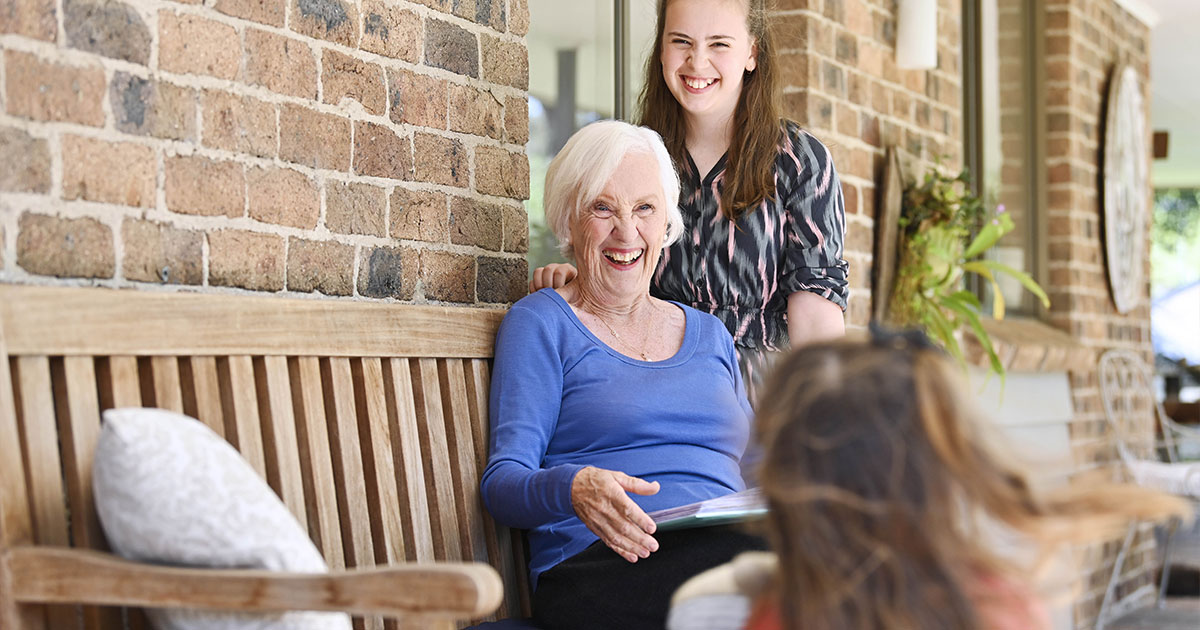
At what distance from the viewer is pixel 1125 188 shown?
21.1 ft

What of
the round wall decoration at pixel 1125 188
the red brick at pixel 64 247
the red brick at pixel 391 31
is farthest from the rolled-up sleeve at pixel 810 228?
the round wall decoration at pixel 1125 188

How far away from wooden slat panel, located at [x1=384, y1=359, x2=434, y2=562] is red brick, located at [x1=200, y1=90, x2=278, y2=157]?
41cm

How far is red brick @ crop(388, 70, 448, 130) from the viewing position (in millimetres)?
2268

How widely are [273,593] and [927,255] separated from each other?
120 inches

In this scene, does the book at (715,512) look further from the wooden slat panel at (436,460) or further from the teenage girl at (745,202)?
the teenage girl at (745,202)

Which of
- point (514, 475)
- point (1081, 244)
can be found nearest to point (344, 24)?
point (514, 475)

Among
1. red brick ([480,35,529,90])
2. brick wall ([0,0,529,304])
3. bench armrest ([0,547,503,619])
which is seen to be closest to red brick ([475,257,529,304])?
brick wall ([0,0,529,304])

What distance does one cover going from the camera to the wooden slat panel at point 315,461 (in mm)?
1896

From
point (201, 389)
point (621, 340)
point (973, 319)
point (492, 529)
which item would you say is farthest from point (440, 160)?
point (973, 319)

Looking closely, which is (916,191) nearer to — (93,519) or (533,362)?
(533,362)

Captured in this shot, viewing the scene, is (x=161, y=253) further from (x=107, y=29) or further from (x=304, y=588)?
(x=304, y=588)

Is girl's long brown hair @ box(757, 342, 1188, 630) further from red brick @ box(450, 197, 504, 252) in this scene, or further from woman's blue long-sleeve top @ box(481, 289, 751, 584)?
red brick @ box(450, 197, 504, 252)

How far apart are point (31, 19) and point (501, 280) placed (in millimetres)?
1104

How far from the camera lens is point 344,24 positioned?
2148 mm
